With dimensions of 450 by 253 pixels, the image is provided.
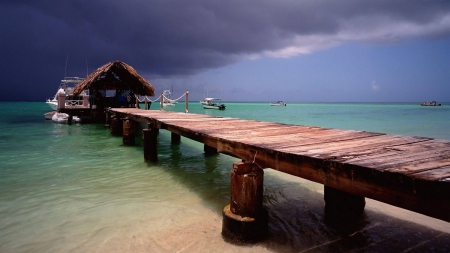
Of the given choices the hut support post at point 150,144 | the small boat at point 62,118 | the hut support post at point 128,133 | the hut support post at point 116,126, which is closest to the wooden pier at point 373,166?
the hut support post at point 150,144

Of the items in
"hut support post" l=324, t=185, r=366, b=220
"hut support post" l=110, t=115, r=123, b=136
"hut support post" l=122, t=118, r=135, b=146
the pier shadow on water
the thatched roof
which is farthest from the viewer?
the thatched roof

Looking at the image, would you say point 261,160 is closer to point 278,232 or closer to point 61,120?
point 278,232

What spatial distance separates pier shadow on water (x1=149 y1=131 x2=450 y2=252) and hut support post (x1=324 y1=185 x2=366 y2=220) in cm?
7

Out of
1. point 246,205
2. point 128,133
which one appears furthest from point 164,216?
point 128,133

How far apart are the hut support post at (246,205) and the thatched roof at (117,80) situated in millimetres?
Result: 17792

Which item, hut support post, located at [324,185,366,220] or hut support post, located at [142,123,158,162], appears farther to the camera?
hut support post, located at [142,123,158,162]

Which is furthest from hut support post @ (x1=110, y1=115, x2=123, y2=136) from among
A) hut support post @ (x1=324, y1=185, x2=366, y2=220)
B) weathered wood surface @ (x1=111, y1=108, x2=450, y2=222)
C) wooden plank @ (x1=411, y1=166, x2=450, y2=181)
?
wooden plank @ (x1=411, y1=166, x2=450, y2=181)

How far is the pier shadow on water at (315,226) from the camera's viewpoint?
129 inches

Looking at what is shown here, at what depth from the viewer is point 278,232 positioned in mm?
3604

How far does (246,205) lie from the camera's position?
3.03 meters

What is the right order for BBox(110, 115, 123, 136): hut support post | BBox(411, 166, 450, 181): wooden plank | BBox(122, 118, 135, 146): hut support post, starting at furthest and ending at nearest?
BBox(110, 115, 123, 136): hut support post < BBox(122, 118, 135, 146): hut support post < BBox(411, 166, 450, 181): wooden plank

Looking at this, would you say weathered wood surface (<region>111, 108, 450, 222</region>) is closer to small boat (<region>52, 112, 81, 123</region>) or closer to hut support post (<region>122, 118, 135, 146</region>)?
hut support post (<region>122, 118, 135, 146</region>)

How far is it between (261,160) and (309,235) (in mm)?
1432

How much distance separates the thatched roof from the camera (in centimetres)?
1866
